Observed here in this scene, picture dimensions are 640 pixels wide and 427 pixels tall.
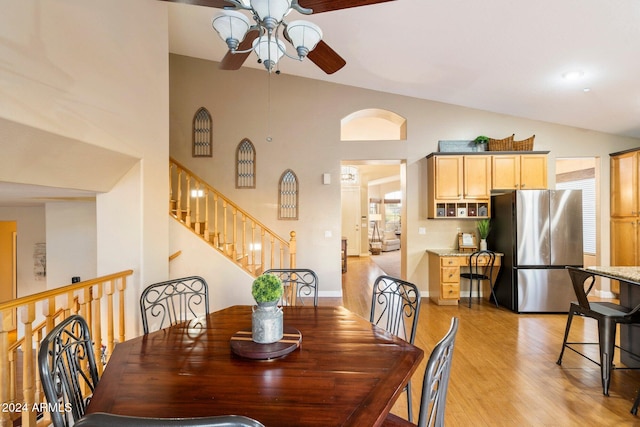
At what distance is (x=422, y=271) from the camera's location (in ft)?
16.6

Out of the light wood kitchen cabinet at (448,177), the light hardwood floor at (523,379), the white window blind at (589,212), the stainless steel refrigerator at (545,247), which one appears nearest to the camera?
the light hardwood floor at (523,379)

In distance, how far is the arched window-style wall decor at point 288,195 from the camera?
514cm

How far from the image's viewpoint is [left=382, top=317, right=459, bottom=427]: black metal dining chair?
36.6 inches

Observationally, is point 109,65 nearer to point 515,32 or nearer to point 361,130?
point 515,32

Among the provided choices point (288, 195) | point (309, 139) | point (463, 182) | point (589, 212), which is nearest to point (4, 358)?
point (288, 195)

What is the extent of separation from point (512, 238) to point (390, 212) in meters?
8.89

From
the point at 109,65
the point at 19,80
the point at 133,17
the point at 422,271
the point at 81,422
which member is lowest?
the point at 422,271

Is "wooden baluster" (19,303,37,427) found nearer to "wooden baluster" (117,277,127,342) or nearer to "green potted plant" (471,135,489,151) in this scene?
"wooden baluster" (117,277,127,342)

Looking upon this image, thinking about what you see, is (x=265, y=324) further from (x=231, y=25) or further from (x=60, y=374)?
(x=231, y=25)

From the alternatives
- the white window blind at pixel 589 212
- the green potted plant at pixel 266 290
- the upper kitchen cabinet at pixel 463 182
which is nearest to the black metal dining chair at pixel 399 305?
the green potted plant at pixel 266 290

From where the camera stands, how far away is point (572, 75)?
356 cm

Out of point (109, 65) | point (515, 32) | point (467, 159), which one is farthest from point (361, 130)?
point (109, 65)

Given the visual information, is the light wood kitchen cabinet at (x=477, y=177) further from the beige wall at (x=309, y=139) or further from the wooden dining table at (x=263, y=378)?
the wooden dining table at (x=263, y=378)

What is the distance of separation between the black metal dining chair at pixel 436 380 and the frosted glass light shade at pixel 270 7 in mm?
1662
